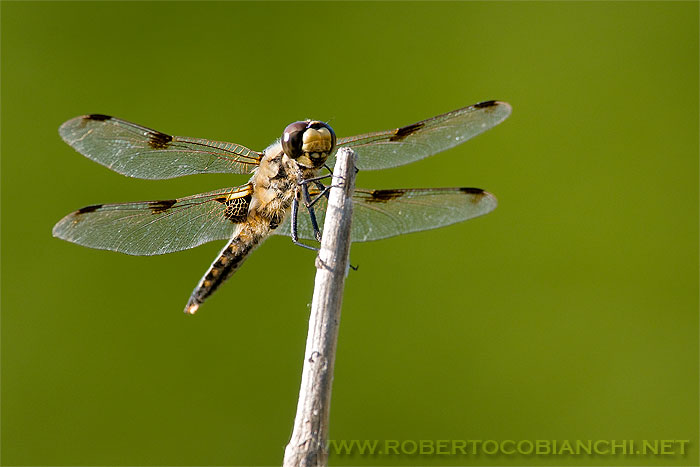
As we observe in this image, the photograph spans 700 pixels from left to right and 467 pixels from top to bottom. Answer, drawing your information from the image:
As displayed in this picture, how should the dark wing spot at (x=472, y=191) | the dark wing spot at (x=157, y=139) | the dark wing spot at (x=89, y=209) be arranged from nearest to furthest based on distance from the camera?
the dark wing spot at (x=89, y=209) → the dark wing spot at (x=157, y=139) → the dark wing spot at (x=472, y=191)

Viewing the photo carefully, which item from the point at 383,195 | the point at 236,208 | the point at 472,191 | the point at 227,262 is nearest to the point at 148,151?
the point at 236,208

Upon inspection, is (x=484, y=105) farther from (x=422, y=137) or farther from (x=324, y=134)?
(x=324, y=134)

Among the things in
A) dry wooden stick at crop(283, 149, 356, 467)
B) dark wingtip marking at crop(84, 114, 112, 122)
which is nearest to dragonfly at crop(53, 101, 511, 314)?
dark wingtip marking at crop(84, 114, 112, 122)

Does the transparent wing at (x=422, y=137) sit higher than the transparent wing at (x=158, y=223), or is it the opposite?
the transparent wing at (x=422, y=137)

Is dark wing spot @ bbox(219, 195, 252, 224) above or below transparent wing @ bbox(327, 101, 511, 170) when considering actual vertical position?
below

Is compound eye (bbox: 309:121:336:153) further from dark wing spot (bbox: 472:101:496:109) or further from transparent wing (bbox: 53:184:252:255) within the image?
dark wing spot (bbox: 472:101:496:109)

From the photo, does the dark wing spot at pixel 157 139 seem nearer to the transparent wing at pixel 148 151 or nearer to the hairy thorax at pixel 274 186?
the transparent wing at pixel 148 151

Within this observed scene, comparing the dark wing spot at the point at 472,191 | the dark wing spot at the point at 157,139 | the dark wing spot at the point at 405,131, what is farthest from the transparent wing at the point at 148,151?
the dark wing spot at the point at 472,191
